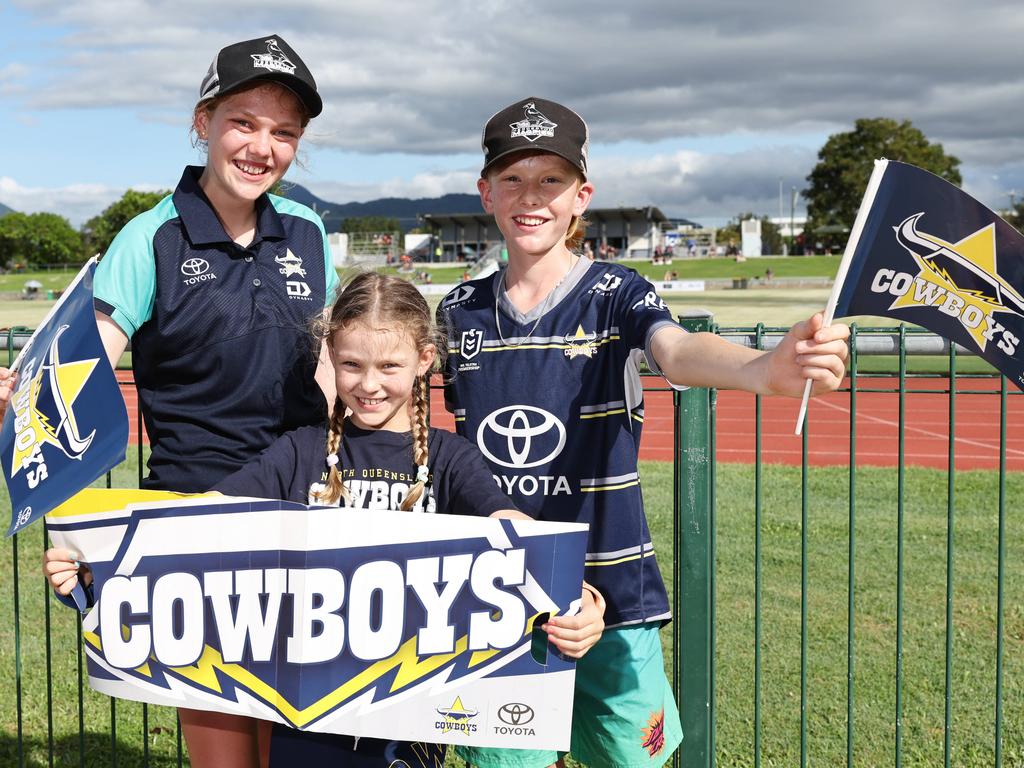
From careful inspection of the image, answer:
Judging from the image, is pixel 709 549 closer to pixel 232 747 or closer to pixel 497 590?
pixel 497 590

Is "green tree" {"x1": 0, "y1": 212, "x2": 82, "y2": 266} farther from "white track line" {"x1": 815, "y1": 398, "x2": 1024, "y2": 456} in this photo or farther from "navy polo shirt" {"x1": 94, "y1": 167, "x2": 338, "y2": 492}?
"navy polo shirt" {"x1": 94, "y1": 167, "x2": 338, "y2": 492}

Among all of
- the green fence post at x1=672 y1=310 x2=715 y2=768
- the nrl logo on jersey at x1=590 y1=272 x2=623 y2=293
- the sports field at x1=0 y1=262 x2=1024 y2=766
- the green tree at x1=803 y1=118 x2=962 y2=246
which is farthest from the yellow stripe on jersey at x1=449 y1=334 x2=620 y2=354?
the green tree at x1=803 y1=118 x2=962 y2=246

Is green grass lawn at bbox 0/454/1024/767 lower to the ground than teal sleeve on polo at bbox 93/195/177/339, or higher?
lower

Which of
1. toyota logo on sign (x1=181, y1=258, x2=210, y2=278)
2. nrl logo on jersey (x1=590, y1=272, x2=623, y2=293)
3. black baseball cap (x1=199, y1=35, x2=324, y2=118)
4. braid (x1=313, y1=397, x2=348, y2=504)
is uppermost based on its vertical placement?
black baseball cap (x1=199, y1=35, x2=324, y2=118)

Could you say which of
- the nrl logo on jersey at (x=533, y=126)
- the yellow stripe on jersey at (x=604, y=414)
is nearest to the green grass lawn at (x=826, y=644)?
the yellow stripe on jersey at (x=604, y=414)

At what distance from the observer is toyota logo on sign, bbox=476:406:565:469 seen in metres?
2.55

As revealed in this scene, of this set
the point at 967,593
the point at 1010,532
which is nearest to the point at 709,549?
the point at 967,593

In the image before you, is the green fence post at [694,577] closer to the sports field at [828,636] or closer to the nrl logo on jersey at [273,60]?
the sports field at [828,636]

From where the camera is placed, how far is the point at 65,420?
223 cm

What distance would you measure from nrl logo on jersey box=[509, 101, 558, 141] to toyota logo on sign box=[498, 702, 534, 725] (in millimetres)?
1344

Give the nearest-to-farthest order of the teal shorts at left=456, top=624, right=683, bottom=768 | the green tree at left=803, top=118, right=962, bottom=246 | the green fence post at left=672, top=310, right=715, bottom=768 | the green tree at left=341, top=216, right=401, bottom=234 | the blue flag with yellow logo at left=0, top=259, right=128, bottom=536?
the blue flag with yellow logo at left=0, top=259, right=128, bottom=536 < the teal shorts at left=456, top=624, right=683, bottom=768 < the green fence post at left=672, top=310, right=715, bottom=768 < the green tree at left=803, top=118, right=962, bottom=246 < the green tree at left=341, top=216, right=401, bottom=234

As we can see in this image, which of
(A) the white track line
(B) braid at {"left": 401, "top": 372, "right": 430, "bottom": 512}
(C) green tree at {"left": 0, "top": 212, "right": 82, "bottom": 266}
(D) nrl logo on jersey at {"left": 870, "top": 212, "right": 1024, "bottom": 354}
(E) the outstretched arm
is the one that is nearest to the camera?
(E) the outstretched arm

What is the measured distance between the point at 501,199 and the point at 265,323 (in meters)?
0.67

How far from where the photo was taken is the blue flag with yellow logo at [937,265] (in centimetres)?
222
